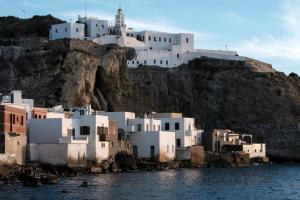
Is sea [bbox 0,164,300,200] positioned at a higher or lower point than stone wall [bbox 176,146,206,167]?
lower

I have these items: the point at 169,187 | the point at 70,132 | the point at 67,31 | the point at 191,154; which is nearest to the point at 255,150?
the point at 191,154

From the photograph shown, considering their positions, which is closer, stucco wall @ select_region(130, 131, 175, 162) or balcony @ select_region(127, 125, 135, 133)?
stucco wall @ select_region(130, 131, 175, 162)

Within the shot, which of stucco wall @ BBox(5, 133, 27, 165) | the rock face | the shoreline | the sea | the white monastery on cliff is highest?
the white monastery on cliff

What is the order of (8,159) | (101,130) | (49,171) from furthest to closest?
(101,130)
(49,171)
(8,159)

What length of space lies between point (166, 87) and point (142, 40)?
908 cm

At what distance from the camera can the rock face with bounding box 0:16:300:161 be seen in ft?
329

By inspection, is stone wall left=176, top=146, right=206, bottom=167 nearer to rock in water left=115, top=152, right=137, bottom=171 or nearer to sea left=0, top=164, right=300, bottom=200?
sea left=0, top=164, right=300, bottom=200

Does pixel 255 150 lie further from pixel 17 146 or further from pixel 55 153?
pixel 17 146

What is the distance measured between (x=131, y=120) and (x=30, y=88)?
81.0 ft

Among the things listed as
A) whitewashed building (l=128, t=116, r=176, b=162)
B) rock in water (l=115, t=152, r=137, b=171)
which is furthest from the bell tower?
rock in water (l=115, t=152, r=137, b=171)

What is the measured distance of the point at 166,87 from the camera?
11862cm

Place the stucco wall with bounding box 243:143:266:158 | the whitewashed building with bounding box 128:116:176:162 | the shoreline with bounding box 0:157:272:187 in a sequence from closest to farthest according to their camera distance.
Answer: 1. the shoreline with bounding box 0:157:272:187
2. the whitewashed building with bounding box 128:116:176:162
3. the stucco wall with bounding box 243:143:266:158

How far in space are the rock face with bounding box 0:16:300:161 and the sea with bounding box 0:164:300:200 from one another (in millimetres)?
30612

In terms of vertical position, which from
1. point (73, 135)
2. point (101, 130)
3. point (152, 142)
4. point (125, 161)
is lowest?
point (125, 161)
